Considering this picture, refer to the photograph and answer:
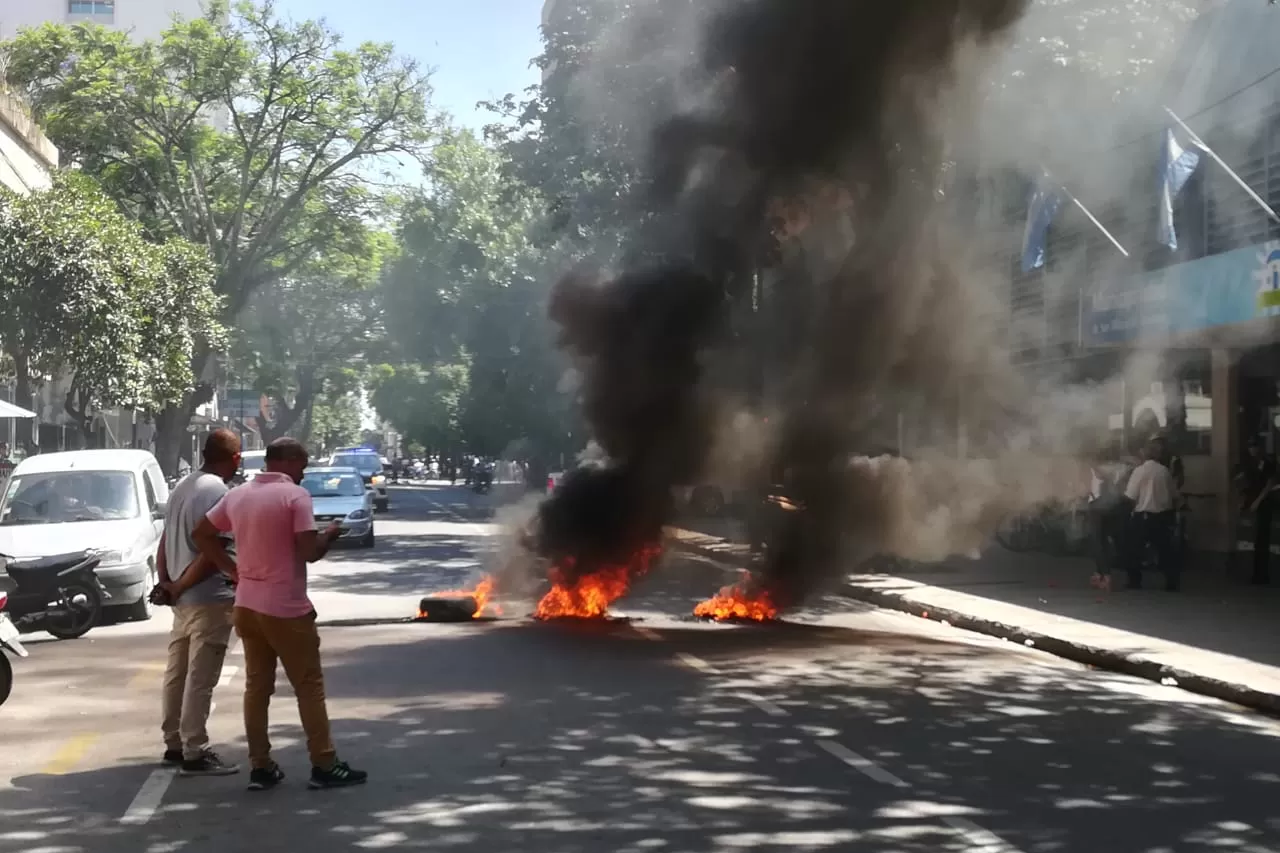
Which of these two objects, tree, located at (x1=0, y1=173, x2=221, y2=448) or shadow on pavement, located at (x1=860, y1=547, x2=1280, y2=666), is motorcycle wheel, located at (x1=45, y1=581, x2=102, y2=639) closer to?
shadow on pavement, located at (x1=860, y1=547, x2=1280, y2=666)

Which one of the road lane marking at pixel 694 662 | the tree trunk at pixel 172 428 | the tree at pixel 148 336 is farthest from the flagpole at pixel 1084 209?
the tree trunk at pixel 172 428

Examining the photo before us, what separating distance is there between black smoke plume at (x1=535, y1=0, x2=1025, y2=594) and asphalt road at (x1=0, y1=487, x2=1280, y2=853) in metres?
2.90

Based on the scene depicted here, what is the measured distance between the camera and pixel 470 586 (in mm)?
15992

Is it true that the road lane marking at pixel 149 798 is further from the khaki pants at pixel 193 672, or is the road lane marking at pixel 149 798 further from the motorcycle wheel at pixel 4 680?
the motorcycle wheel at pixel 4 680

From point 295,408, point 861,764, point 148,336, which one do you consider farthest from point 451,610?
point 295,408

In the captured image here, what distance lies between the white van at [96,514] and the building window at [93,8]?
73.9 m

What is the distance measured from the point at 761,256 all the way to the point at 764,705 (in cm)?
851

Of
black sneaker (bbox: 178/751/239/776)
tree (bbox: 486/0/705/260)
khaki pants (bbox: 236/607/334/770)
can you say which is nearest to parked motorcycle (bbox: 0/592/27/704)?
black sneaker (bbox: 178/751/239/776)

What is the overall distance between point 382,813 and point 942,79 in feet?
40.6

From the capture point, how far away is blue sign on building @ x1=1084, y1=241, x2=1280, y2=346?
669 inches

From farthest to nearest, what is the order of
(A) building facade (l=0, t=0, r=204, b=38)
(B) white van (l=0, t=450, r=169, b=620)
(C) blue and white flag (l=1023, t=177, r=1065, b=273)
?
(A) building facade (l=0, t=0, r=204, b=38) < (C) blue and white flag (l=1023, t=177, r=1065, b=273) < (B) white van (l=0, t=450, r=169, b=620)

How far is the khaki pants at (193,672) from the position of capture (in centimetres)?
713

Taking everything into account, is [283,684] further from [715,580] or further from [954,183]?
[954,183]

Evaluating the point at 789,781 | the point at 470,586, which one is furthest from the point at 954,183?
the point at 789,781
